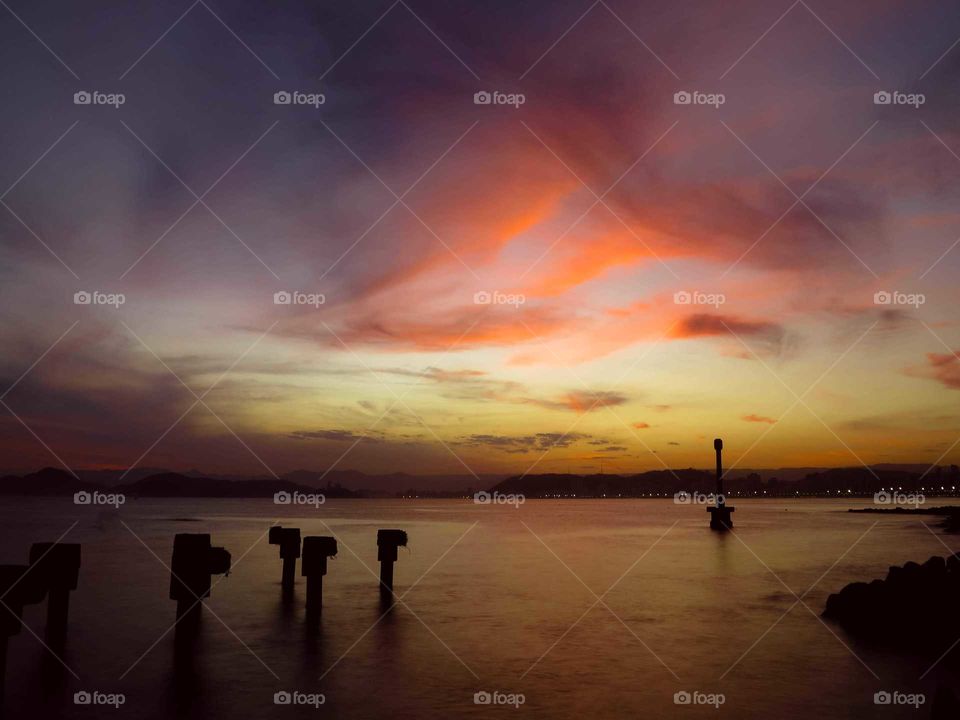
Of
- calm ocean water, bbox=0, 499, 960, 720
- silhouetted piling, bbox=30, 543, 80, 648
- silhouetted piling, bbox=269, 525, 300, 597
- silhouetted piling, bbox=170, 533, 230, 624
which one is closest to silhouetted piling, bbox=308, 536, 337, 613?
calm ocean water, bbox=0, 499, 960, 720

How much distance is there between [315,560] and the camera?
20.0 metres

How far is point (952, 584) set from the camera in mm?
19219

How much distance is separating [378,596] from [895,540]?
2056 inches

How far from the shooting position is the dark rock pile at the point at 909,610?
17.9 m

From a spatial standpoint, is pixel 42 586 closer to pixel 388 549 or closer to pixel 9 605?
pixel 9 605

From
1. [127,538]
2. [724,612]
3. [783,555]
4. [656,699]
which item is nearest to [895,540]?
[783,555]

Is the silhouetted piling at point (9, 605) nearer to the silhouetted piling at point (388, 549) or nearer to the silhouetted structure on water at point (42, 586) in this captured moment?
the silhouetted structure on water at point (42, 586)

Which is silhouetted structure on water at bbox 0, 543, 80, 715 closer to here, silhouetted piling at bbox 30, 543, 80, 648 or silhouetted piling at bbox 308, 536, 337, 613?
silhouetted piling at bbox 30, 543, 80, 648

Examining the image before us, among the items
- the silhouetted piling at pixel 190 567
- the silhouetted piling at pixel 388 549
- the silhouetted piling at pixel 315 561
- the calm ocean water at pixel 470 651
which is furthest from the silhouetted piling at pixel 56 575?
the silhouetted piling at pixel 388 549

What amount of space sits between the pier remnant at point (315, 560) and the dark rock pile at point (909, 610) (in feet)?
44.6

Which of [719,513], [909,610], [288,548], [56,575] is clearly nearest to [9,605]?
[56,575]

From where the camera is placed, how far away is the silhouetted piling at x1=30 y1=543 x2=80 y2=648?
15.3 m

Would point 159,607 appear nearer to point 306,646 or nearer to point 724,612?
point 306,646

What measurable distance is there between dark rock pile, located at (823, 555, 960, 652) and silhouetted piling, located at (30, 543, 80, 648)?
18.4 m
